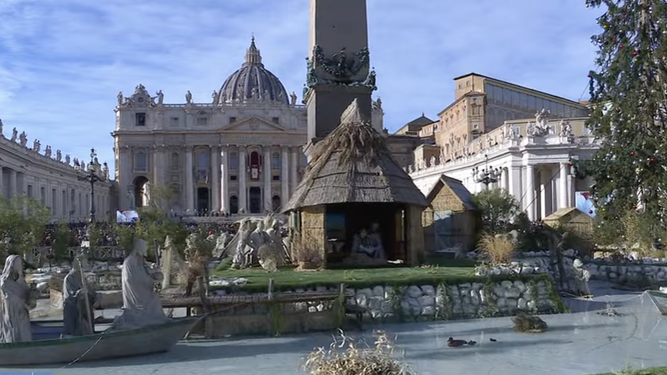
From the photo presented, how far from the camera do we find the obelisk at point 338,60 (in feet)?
55.5

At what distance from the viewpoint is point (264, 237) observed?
16891 millimetres

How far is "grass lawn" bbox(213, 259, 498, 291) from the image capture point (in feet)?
39.7

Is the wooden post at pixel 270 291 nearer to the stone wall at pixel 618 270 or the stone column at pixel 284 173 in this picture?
the stone wall at pixel 618 270

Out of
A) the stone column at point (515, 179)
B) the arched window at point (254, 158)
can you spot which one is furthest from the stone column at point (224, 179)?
the stone column at point (515, 179)

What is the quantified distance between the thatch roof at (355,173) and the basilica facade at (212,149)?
259 ft

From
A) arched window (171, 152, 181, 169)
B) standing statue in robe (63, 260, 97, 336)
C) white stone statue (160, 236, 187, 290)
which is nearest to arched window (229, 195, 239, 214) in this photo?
arched window (171, 152, 181, 169)

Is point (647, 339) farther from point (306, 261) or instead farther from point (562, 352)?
point (306, 261)

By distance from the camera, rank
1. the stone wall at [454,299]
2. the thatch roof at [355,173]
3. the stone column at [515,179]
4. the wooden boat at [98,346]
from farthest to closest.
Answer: the stone column at [515,179]
the thatch roof at [355,173]
the stone wall at [454,299]
the wooden boat at [98,346]

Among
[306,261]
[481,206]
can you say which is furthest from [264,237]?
[481,206]

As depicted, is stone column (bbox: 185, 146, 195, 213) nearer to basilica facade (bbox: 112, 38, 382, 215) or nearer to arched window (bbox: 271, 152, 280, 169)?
basilica facade (bbox: 112, 38, 382, 215)

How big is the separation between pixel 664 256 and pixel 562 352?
15998mm

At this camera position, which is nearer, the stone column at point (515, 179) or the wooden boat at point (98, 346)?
the wooden boat at point (98, 346)

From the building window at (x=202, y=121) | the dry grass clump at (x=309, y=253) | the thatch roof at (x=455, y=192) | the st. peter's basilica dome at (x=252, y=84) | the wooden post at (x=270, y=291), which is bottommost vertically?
the wooden post at (x=270, y=291)

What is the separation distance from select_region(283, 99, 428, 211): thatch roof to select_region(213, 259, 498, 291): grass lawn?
5.19 ft
